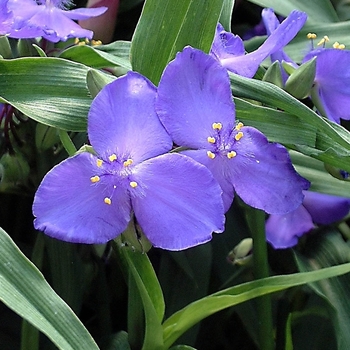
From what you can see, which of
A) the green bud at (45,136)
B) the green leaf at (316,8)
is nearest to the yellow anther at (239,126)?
the green bud at (45,136)

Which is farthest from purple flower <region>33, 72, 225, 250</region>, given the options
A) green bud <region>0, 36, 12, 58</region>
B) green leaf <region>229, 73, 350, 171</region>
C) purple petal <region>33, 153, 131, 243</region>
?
green bud <region>0, 36, 12, 58</region>

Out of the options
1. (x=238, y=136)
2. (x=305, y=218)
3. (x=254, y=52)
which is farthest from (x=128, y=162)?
(x=305, y=218)

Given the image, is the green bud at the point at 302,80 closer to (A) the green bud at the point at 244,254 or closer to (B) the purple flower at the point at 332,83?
(B) the purple flower at the point at 332,83

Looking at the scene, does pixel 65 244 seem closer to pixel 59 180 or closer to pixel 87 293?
pixel 87 293

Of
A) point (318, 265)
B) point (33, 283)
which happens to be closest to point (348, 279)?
point (318, 265)

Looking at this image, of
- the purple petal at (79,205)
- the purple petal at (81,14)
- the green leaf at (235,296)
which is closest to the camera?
the purple petal at (79,205)

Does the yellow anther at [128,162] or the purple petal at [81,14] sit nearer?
the yellow anther at [128,162]

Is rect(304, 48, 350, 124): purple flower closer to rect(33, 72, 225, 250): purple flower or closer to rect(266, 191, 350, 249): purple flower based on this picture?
rect(266, 191, 350, 249): purple flower
